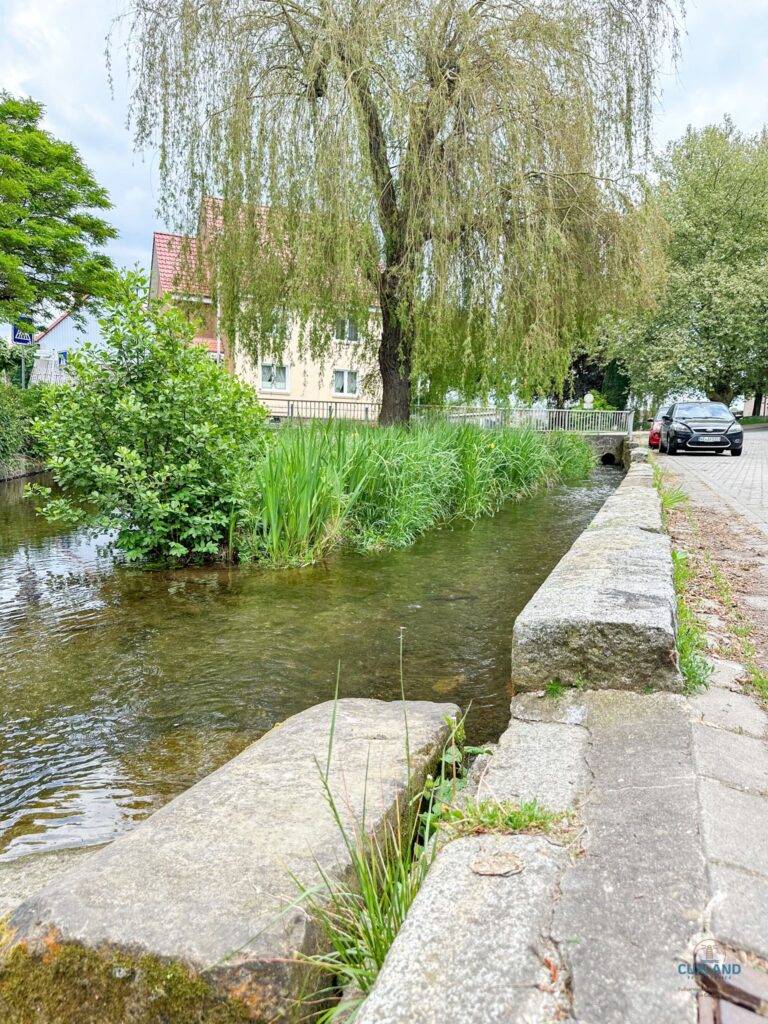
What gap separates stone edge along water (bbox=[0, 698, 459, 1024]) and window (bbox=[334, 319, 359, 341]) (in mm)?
8682

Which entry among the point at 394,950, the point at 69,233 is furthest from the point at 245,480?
the point at 69,233

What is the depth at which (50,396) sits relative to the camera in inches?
217

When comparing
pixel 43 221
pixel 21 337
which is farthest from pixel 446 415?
pixel 43 221

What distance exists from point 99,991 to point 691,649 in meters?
2.20

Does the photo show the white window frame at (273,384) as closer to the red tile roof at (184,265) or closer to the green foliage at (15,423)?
the red tile roof at (184,265)

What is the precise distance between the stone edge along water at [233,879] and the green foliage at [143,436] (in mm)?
3831

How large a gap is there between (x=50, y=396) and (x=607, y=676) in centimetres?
485

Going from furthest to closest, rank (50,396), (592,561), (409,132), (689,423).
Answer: (689,423) → (409,132) → (50,396) → (592,561)

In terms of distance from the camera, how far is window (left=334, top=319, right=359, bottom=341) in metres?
10.0

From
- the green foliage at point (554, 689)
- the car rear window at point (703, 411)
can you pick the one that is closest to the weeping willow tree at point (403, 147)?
the green foliage at point (554, 689)

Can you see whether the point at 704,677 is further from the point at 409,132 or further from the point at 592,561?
the point at 409,132

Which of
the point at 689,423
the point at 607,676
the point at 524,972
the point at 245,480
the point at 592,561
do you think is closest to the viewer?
the point at 524,972

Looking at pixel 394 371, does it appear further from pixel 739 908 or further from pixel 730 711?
pixel 739 908

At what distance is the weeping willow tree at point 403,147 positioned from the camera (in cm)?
871
